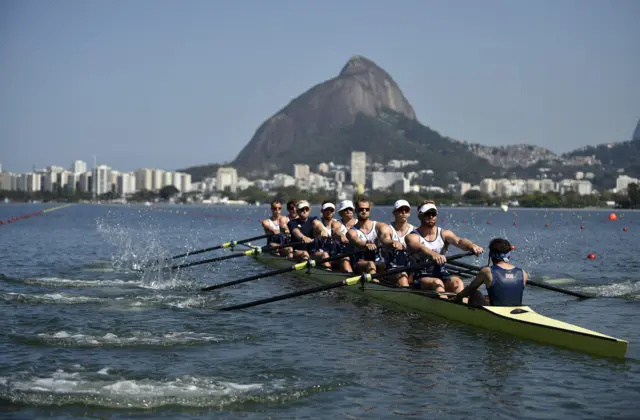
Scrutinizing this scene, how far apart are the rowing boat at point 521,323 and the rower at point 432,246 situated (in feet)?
1.07

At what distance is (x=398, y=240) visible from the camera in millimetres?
13352

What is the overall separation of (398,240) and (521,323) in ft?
11.7

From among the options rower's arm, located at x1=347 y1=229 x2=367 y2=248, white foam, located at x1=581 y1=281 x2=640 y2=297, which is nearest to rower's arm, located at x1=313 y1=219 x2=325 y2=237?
rower's arm, located at x1=347 y1=229 x2=367 y2=248

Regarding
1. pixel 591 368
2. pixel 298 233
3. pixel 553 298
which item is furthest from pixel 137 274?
pixel 591 368

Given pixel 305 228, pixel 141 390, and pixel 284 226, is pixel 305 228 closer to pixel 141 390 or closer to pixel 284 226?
pixel 284 226

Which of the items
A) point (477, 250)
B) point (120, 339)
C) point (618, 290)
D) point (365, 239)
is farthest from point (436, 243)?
point (618, 290)

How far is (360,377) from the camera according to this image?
339 inches

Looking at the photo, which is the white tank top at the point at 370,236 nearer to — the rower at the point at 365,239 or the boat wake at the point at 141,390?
the rower at the point at 365,239

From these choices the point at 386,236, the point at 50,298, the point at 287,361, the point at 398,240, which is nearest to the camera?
the point at 287,361

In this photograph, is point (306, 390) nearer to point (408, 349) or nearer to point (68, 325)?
point (408, 349)

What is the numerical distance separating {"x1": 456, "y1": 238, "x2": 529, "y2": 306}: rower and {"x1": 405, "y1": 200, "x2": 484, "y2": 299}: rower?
145 cm

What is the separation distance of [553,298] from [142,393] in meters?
9.52

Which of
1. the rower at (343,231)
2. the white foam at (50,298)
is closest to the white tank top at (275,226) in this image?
the rower at (343,231)

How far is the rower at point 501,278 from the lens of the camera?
10125 millimetres
